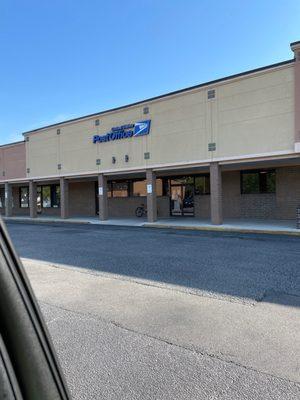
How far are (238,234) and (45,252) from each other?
8.00 m

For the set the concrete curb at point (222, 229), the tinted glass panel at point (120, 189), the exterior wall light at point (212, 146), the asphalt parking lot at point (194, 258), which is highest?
the exterior wall light at point (212, 146)

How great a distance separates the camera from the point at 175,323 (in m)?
4.86

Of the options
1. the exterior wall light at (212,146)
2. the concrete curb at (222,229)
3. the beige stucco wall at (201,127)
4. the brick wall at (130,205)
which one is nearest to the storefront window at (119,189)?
the brick wall at (130,205)

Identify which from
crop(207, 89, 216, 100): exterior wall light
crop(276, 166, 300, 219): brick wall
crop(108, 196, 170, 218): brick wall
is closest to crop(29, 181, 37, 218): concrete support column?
crop(108, 196, 170, 218): brick wall

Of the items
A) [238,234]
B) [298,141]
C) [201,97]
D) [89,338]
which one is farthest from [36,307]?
[201,97]

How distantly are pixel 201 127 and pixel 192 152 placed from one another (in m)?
1.36

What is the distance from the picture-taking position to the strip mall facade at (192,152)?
16.1 metres

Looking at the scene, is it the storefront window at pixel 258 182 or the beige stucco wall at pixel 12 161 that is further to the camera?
the beige stucco wall at pixel 12 161

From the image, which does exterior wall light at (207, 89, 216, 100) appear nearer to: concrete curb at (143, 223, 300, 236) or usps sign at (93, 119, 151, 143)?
usps sign at (93, 119, 151, 143)

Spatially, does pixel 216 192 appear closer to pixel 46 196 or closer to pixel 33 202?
pixel 33 202

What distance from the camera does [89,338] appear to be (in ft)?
14.5

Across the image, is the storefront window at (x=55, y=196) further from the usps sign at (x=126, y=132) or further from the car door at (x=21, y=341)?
the car door at (x=21, y=341)

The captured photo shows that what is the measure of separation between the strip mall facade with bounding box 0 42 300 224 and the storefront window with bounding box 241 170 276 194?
0.06m

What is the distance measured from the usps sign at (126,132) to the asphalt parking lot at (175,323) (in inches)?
471
